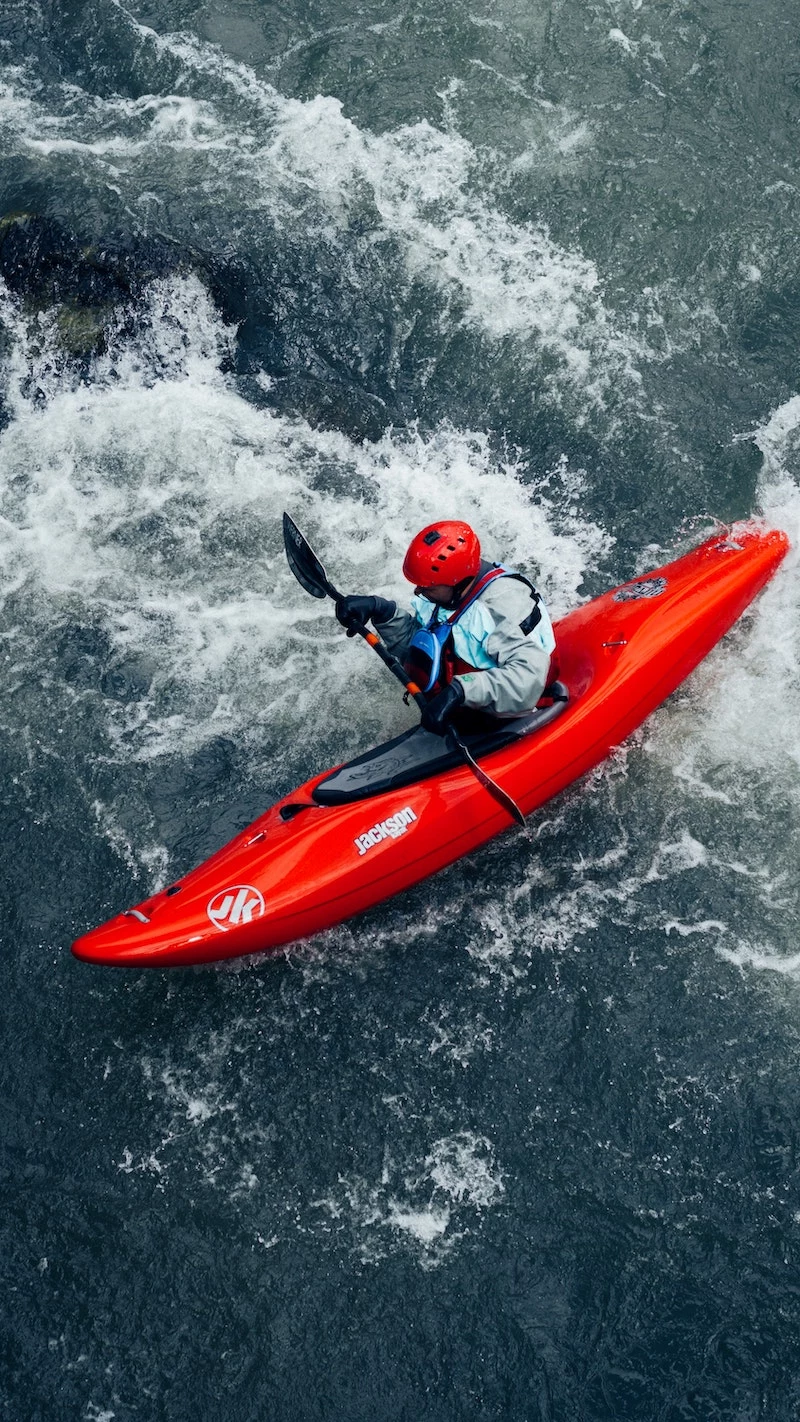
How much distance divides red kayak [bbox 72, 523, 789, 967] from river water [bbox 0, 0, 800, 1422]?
0.29 meters

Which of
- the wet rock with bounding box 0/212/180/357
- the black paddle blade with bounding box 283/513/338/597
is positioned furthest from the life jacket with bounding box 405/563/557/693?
the wet rock with bounding box 0/212/180/357

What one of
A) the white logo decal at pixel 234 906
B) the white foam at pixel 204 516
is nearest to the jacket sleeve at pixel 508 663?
the white foam at pixel 204 516

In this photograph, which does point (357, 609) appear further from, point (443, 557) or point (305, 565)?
point (443, 557)

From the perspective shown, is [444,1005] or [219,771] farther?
[219,771]

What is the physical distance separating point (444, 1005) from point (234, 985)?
3.26 feet

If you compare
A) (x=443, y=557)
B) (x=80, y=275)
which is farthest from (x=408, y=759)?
(x=80, y=275)

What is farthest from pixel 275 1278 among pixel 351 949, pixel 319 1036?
pixel 351 949

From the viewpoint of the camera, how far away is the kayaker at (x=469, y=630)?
18.7ft

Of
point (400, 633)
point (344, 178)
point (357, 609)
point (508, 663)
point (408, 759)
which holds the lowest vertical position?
point (408, 759)

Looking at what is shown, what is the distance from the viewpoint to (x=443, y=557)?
5.63m

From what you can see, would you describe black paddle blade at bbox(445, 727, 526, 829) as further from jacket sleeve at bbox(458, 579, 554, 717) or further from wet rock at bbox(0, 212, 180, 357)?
wet rock at bbox(0, 212, 180, 357)

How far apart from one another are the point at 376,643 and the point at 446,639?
342 mm

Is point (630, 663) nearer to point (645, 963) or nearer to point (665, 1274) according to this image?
point (645, 963)

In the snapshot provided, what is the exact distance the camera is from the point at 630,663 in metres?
6.36
